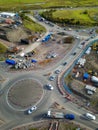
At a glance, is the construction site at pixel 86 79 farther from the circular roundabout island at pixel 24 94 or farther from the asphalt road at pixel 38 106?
the circular roundabout island at pixel 24 94

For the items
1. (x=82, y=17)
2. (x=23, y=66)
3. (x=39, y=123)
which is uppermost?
(x=82, y=17)

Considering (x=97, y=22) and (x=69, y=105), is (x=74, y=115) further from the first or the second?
(x=97, y=22)

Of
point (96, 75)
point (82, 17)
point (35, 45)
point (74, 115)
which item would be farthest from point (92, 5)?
point (74, 115)

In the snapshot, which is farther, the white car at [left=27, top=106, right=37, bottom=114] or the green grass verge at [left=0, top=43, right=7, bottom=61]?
the green grass verge at [left=0, top=43, right=7, bottom=61]

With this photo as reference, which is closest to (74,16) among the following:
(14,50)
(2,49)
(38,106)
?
(14,50)

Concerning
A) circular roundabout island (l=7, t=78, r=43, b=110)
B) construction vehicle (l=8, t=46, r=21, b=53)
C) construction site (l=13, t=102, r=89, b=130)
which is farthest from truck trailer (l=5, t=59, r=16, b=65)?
construction site (l=13, t=102, r=89, b=130)

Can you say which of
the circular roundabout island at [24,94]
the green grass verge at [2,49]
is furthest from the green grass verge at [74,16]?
the circular roundabout island at [24,94]

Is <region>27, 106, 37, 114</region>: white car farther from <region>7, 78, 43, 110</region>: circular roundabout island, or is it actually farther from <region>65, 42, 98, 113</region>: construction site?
<region>65, 42, 98, 113</region>: construction site

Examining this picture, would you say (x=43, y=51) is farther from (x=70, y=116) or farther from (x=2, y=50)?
(x=70, y=116)
